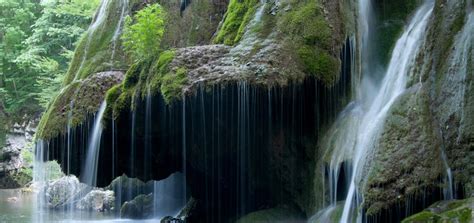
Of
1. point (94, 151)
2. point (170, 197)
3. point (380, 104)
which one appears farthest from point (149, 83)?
point (170, 197)

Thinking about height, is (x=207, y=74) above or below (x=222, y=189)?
above

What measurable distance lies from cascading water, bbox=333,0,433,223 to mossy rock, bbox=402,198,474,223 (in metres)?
1.49

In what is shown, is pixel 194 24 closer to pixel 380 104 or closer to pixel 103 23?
pixel 103 23

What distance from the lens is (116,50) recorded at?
15.9 m

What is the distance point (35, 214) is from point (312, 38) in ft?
42.7

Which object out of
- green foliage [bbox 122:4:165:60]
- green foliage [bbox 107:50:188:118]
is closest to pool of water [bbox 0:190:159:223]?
green foliage [bbox 107:50:188:118]

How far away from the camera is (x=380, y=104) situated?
10.2 metres

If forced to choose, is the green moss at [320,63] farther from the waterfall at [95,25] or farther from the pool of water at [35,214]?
the pool of water at [35,214]

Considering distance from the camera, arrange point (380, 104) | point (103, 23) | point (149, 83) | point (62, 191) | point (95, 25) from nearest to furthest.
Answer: point (380, 104) → point (149, 83) → point (103, 23) → point (95, 25) → point (62, 191)

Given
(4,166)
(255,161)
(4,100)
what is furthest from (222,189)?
(4,100)

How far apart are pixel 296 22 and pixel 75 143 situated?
5681mm

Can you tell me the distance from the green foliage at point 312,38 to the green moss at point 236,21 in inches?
32.7

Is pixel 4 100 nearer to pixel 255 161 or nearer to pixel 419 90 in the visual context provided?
pixel 255 161

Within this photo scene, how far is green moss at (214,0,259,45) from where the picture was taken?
12.2m
